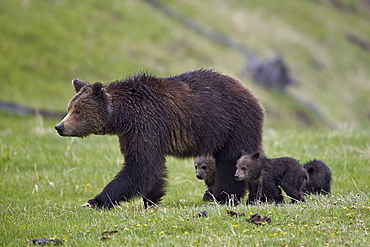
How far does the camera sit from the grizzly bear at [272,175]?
372 inches

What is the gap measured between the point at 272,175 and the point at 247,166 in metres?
0.50

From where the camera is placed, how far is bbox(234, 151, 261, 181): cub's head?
9.52m

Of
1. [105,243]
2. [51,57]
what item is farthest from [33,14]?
[105,243]

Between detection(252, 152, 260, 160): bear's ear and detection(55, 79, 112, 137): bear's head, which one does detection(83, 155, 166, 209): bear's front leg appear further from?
detection(252, 152, 260, 160): bear's ear

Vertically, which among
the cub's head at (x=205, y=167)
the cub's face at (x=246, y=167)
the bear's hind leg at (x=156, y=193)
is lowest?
the bear's hind leg at (x=156, y=193)

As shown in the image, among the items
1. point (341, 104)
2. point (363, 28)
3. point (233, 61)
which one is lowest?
point (341, 104)

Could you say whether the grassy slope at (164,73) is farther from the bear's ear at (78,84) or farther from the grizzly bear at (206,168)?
the bear's ear at (78,84)

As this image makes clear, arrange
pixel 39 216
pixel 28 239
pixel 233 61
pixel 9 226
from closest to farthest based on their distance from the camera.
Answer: pixel 28 239 → pixel 9 226 → pixel 39 216 → pixel 233 61

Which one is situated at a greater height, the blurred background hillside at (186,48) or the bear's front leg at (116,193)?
the blurred background hillside at (186,48)

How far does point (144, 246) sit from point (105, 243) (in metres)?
0.50

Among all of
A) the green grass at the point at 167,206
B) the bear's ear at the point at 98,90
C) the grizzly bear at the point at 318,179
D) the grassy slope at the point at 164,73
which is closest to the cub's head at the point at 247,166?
the green grass at the point at 167,206

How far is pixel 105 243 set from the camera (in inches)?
272

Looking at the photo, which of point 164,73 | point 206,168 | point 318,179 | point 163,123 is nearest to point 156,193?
point 163,123

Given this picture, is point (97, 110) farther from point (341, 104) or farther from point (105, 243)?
point (341, 104)
